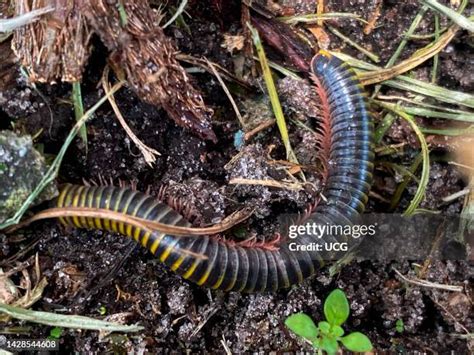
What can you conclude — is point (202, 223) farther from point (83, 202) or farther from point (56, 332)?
point (56, 332)

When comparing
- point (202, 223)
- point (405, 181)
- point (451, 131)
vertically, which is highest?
point (451, 131)

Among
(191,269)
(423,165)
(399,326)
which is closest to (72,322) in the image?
(191,269)

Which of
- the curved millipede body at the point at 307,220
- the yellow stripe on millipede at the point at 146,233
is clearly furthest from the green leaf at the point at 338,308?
the yellow stripe on millipede at the point at 146,233

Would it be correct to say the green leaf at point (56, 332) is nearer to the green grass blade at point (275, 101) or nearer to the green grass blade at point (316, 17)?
the green grass blade at point (275, 101)

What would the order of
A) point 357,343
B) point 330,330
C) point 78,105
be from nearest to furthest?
point 357,343 < point 330,330 < point 78,105

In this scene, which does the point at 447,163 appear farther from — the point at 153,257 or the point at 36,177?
the point at 36,177

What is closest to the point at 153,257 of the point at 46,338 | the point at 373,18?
the point at 46,338

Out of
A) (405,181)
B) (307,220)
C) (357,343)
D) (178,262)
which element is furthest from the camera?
(405,181)
